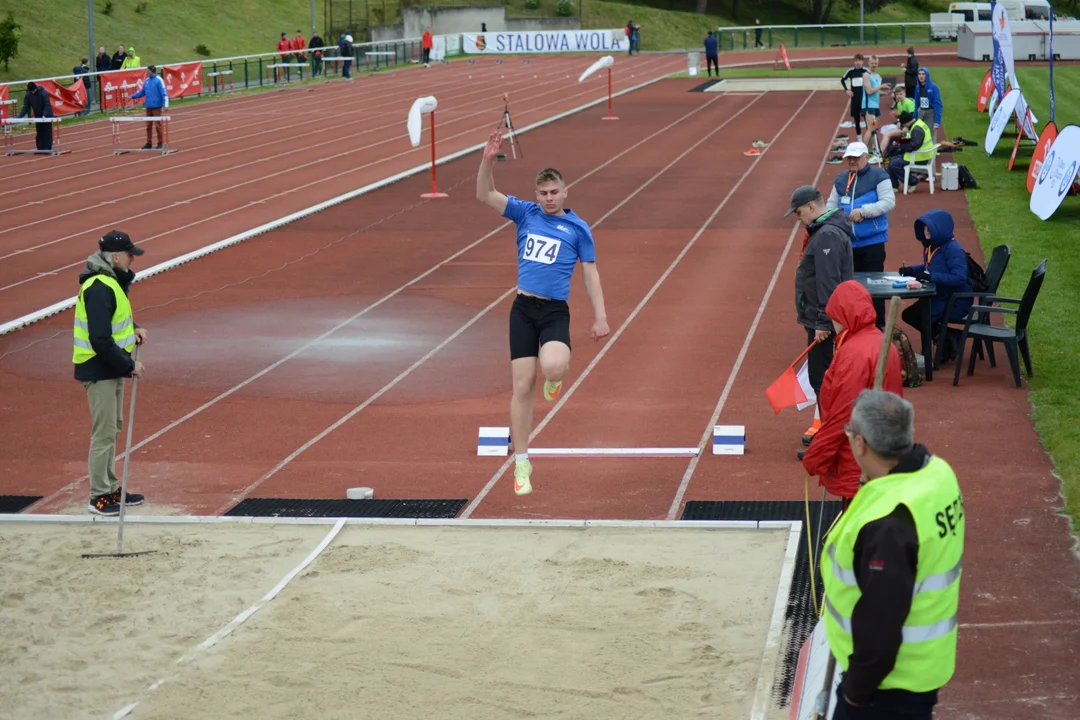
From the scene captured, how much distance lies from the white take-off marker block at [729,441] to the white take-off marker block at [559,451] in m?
0.19

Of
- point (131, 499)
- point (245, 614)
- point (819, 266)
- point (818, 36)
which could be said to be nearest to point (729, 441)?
point (819, 266)

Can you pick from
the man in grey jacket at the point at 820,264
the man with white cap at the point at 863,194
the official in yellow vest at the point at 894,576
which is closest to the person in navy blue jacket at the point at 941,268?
the man with white cap at the point at 863,194

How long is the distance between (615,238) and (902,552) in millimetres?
15822

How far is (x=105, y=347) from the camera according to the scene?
9156 mm

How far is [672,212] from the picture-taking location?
71.5 ft

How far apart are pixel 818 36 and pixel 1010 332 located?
213 feet

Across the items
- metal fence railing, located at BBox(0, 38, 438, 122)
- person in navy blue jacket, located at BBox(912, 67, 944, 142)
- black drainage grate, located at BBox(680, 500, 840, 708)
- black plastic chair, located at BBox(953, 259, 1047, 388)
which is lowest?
black drainage grate, located at BBox(680, 500, 840, 708)

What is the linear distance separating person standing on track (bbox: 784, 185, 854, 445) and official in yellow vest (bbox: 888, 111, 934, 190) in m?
13.0

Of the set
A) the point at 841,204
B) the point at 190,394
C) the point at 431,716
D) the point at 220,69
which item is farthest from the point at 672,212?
the point at 220,69

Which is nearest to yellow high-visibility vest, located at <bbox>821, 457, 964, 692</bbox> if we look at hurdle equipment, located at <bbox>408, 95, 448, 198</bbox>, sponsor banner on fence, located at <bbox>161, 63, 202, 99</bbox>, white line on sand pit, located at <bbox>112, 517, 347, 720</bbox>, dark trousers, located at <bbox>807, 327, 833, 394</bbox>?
white line on sand pit, located at <bbox>112, 517, 347, 720</bbox>

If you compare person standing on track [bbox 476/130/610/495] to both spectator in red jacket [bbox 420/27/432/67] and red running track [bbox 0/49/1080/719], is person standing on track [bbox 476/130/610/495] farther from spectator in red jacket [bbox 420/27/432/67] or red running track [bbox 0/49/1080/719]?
spectator in red jacket [bbox 420/27/432/67]

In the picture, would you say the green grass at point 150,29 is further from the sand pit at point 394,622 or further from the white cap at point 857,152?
the sand pit at point 394,622

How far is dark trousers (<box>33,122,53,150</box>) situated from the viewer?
30656mm

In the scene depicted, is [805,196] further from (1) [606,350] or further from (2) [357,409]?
(2) [357,409]
